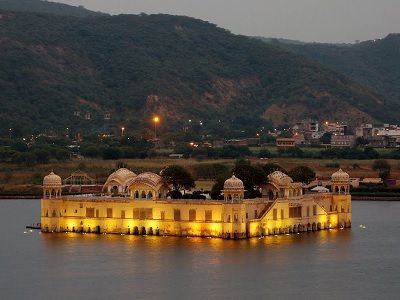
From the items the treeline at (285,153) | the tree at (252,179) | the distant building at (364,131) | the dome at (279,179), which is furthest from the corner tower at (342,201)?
the distant building at (364,131)

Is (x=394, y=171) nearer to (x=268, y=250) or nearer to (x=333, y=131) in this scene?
(x=268, y=250)

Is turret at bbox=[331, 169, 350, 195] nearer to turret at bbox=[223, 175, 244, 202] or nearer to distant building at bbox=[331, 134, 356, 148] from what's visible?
turret at bbox=[223, 175, 244, 202]

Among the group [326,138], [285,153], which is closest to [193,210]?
[285,153]

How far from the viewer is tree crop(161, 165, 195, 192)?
6825cm

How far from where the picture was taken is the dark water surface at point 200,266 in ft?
169

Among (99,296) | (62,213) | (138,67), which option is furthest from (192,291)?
(138,67)

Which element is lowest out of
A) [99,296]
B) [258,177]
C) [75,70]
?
[99,296]

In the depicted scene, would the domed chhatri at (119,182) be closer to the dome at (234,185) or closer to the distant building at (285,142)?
the dome at (234,185)

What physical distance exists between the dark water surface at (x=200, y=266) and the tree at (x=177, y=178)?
372cm

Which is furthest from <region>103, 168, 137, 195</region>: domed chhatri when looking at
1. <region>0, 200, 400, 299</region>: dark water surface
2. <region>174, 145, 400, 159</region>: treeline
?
<region>174, 145, 400, 159</region>: treeline

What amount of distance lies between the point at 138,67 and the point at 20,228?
421 feet

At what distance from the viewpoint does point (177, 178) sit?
68.4 meters

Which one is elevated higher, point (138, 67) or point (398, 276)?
point (138, 67)

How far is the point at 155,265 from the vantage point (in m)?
57.2
